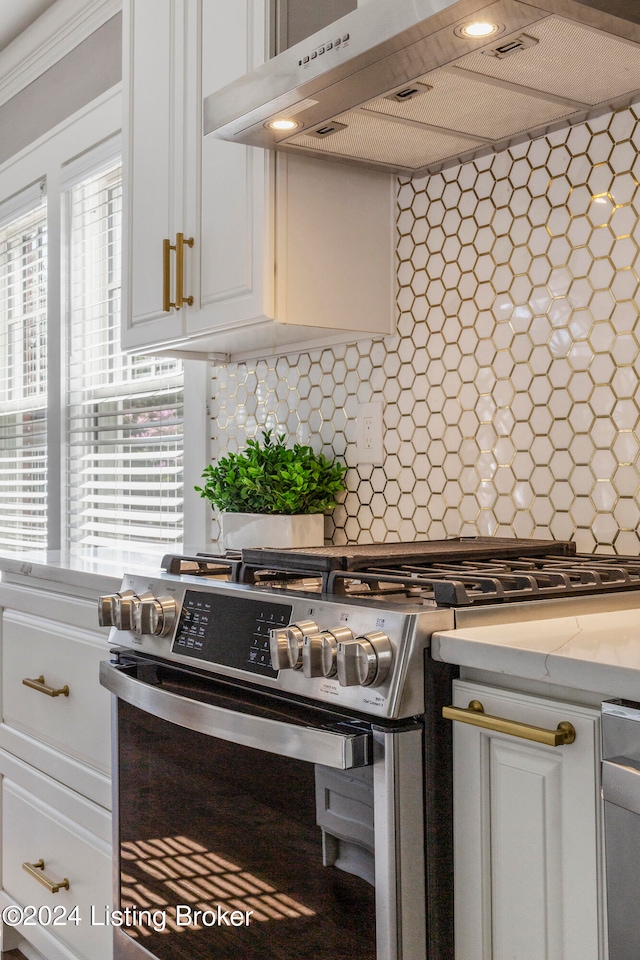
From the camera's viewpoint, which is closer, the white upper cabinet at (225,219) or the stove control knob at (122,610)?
the stove control knob at (122,610)

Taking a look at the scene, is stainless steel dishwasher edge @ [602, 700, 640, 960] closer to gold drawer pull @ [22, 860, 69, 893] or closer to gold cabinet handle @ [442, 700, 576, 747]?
gold cabinet handle @ [442, 700, 576, 747]

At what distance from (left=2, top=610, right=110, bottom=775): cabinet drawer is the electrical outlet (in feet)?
2.29

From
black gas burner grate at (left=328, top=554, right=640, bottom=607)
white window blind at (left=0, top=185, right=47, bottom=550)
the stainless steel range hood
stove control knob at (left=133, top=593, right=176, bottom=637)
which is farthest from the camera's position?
white window blind at (left=0, top=185, right=47, bottom=550)

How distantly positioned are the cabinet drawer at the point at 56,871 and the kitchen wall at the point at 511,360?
0.85 metres

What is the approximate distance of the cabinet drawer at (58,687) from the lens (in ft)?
6.11

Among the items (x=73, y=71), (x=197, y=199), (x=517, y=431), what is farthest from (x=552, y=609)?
(x=73, y=71)

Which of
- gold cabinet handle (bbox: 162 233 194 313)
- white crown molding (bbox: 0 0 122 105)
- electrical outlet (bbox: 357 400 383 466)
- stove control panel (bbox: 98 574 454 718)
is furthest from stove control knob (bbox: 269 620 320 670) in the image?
white crown molding (bbox: 0 0 122 105)

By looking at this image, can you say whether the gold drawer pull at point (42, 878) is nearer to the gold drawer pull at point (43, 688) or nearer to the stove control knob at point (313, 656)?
the gold drawer pull at point (43, 688)

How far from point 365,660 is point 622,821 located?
0.30m

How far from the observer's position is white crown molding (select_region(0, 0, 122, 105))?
3.09 meters

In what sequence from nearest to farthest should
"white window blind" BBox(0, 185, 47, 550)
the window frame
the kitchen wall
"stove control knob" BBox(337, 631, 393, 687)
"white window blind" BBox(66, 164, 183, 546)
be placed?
"stove control knob" BBox(337, 631, 393, 687)
the kitchen wall
"white window blind" BBox(66, 164, 183, 546)
the window frame
"white window blind" BBox(0, 185, 47, 550)

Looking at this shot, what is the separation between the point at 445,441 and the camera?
1887mm

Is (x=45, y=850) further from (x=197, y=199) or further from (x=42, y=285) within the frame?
(x=42, y=285)

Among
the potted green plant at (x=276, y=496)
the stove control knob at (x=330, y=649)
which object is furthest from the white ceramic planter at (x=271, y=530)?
the stove control knob at (x=330, y=649)
